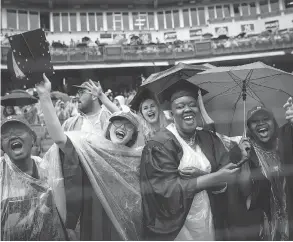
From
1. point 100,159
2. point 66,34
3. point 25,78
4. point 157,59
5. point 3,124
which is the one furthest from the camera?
point 66,34

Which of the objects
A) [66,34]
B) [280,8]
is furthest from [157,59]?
[280,8]

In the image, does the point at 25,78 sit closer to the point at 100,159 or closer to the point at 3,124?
the point at 3,124

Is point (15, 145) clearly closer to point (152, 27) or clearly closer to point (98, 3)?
point (98, 3)

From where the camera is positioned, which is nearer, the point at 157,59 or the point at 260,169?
the point at 260,169

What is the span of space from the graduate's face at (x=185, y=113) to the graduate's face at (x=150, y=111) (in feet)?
1.25

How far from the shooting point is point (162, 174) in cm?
149

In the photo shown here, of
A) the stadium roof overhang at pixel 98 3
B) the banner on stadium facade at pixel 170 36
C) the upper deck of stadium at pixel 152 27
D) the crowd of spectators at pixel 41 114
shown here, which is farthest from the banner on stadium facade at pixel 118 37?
the crowd of spectators at pixel 41 114

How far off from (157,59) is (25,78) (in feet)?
42.1

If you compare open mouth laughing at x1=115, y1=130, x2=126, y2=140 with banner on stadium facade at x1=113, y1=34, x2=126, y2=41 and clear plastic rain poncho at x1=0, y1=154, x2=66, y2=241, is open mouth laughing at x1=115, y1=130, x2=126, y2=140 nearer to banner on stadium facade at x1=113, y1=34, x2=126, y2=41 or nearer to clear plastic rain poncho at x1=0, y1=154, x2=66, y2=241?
clear plastic rain poncho at x1=0, y1=154, x2=66, y2=241

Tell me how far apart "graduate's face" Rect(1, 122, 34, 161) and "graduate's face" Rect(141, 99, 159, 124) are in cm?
70

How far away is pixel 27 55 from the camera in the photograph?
137cm

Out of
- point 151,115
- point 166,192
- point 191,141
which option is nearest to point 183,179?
point 166,192

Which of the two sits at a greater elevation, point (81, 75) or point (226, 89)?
point (81, 75)

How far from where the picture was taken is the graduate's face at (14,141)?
155 centimetres
